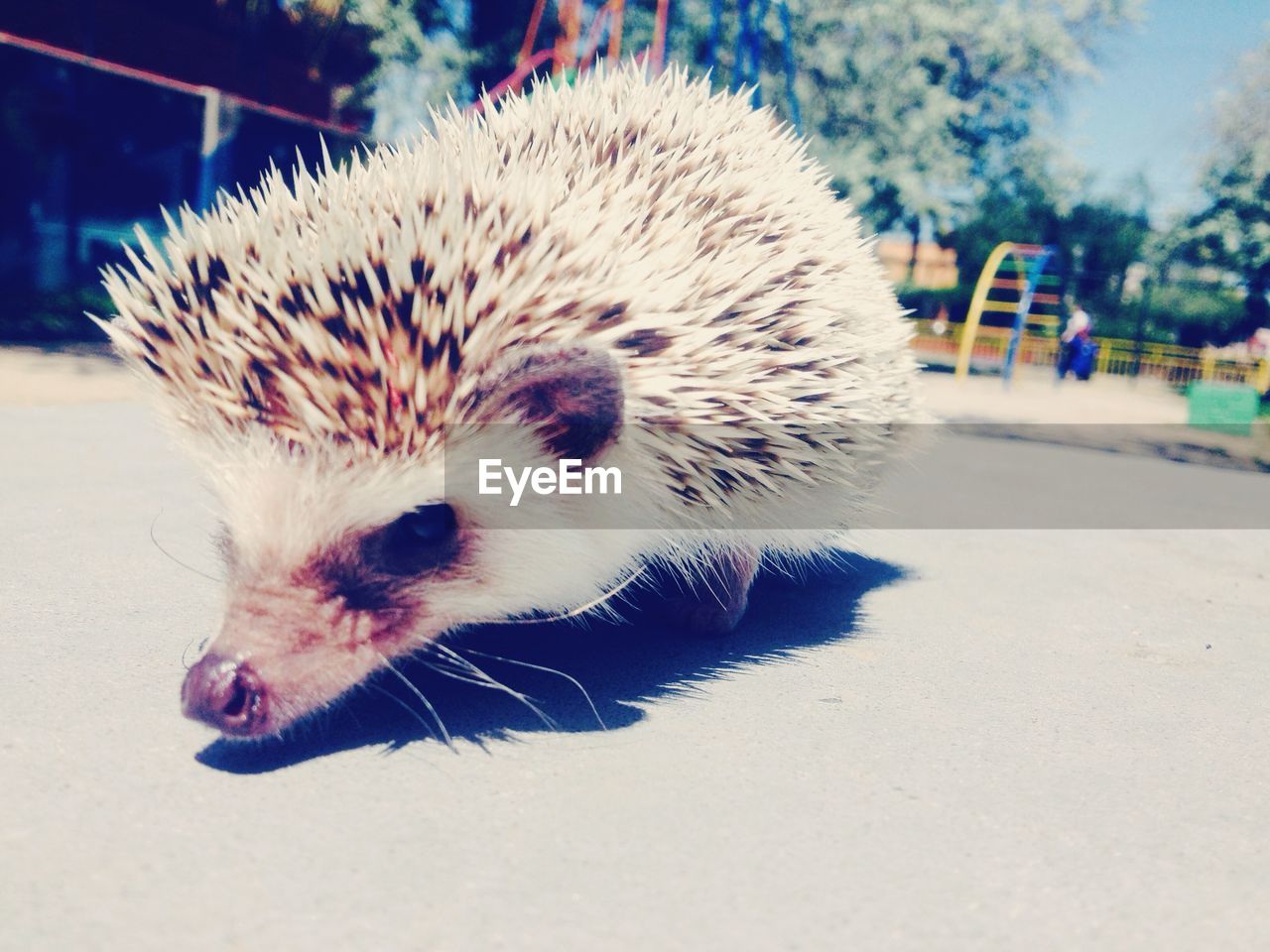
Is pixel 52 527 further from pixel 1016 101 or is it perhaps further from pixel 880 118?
pixel 1016 101

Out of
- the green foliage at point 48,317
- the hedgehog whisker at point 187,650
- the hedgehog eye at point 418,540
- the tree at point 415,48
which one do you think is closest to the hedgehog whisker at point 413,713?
the hedgehog eye at point 418,540

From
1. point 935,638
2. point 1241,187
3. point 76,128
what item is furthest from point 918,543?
point 1241,187

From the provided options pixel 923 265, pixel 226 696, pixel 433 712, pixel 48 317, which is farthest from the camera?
pixel 923 265

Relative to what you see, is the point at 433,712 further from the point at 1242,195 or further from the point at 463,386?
the point at 1242,195

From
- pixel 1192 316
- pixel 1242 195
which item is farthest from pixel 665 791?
→ pixel 1192 316

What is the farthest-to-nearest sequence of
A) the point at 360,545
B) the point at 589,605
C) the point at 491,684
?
1. the point at 589,605
2. the point at 491,684
3. the point at 360,545
